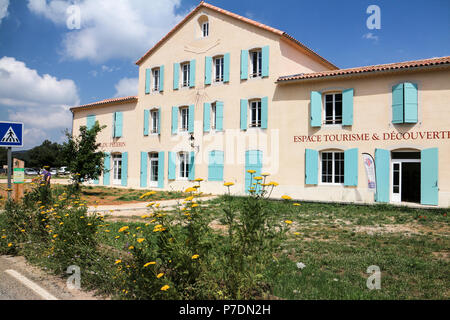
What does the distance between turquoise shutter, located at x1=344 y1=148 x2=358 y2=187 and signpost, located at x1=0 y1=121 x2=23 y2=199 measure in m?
11.9

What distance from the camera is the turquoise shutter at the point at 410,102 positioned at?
515 inches

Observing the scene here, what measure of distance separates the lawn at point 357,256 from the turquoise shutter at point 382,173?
3057 millimetres

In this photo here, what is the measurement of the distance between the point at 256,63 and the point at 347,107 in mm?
5406

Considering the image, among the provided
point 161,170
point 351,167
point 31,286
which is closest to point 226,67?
point 161,170

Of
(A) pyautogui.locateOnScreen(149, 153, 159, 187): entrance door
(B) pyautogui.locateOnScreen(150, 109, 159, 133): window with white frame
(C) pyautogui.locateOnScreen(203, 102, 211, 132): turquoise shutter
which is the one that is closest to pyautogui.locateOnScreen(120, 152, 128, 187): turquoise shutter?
(A) pyautogui.locateOnScreen(149, 153, 159, 187): entrance door

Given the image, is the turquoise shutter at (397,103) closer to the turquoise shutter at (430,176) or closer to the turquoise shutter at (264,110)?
the turquoise shutter at (430,176)

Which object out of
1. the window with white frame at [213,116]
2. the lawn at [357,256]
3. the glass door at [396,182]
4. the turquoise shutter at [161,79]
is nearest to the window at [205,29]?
the turquoise shutter at [161,79]

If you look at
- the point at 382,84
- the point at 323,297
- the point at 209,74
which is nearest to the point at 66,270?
the point at 323,297

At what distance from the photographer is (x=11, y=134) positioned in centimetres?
840

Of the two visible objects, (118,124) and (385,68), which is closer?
(385,68)

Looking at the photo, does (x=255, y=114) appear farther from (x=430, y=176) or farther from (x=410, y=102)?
(x=430, y=176)

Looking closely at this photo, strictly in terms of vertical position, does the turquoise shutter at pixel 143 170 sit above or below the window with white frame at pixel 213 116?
below

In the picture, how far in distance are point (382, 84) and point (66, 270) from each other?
13405 mm

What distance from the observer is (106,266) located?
4320 millimetres
